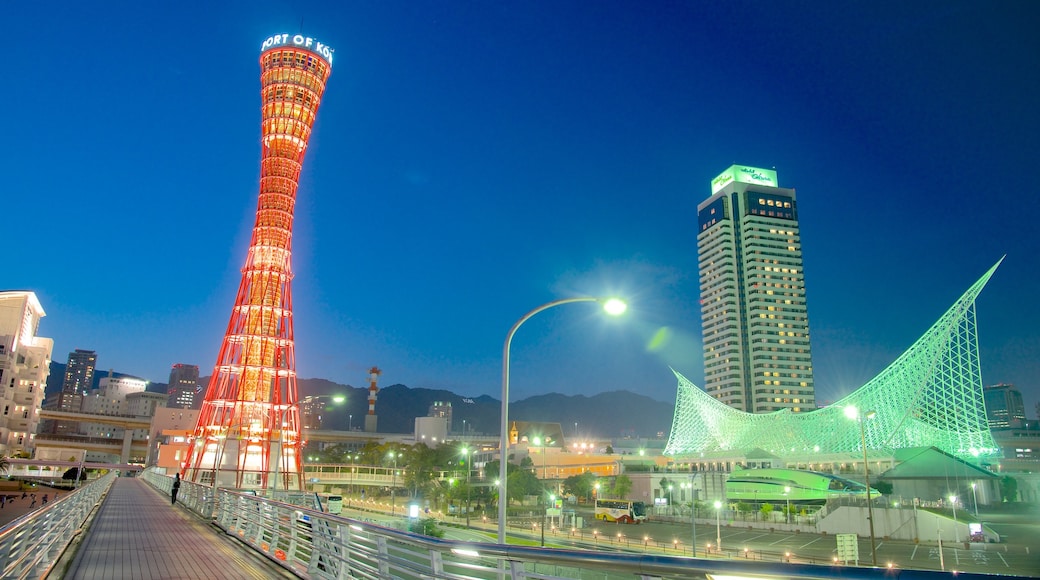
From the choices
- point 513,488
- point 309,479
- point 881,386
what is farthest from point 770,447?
point 309,479

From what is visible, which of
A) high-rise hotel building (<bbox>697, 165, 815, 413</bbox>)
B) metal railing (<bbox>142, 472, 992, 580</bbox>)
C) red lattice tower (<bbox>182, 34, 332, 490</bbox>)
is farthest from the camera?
high-rise hotel building (<bbox>697, 165, 815, 413</bbox>)

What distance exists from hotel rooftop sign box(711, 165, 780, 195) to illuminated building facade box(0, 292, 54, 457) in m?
147

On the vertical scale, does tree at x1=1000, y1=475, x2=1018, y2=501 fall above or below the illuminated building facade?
below

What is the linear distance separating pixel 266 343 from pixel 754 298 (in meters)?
128

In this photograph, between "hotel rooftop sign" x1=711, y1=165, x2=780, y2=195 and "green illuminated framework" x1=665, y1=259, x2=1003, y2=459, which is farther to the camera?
"hotel rooftop sign" x1=711, y1=165, x2=780, y2=195

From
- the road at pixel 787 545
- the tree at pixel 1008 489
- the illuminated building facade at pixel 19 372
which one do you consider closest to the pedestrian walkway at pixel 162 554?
the road at pixel 787 545

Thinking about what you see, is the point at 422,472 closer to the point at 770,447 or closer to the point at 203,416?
the point at 203,416

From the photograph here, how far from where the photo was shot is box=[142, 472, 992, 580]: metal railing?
388 centimetres

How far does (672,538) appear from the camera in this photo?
49500 millimetres

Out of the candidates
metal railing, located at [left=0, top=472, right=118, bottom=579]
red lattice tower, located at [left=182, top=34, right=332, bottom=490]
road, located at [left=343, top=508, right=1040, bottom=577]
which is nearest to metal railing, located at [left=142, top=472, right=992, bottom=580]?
metal railing, located at [left=0, top=472, right=118, bottom=579]

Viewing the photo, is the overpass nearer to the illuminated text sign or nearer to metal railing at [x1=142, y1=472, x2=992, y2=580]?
the illuminated text sign

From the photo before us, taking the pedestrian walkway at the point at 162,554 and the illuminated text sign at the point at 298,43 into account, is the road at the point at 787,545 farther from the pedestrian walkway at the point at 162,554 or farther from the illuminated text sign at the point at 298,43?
the illuminated text sign at the point at 298,43

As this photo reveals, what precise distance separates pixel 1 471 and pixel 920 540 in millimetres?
79005

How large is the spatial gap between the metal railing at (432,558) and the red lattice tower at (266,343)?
134ft
